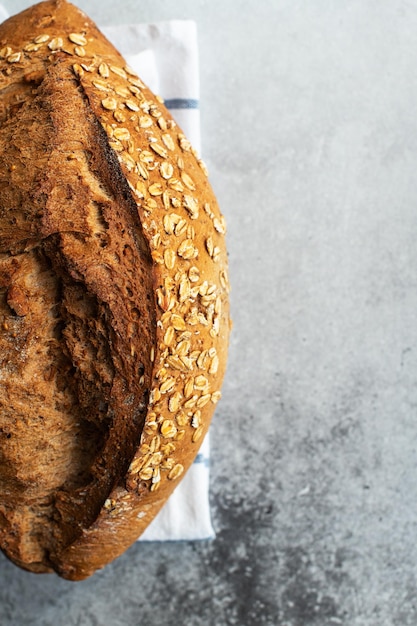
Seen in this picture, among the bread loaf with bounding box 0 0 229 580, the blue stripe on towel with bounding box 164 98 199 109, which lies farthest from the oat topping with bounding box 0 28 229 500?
the blue stripe on towel with bounding box 164 98 199 109

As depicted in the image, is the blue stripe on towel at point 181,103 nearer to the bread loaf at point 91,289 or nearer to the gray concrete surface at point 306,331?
the gray concrete surface at point 306,331

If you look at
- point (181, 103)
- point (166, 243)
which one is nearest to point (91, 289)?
point (166, 243)

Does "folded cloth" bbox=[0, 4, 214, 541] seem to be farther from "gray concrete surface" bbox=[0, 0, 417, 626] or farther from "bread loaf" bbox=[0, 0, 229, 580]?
"bread loaf" bbox=[0, 0, 229, 580]

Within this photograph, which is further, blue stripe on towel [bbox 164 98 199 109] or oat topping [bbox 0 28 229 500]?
blue stripe on towel [bbox 164 98 199 109]

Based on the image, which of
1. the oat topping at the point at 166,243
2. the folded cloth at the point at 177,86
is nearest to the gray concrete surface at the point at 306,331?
the folded cloth at the point at 177,86

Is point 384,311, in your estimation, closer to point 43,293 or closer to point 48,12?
point 43,293

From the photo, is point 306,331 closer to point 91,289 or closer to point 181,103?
point 181,103

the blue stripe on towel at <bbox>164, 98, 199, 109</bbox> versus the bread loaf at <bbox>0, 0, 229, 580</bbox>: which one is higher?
the blue stripe on towel at <bbox>164, 98, 199, 109</bbox>
